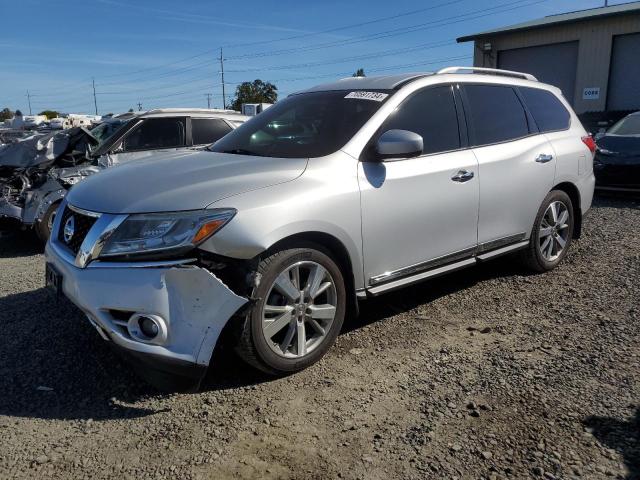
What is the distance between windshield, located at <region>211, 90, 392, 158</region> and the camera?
3.71 metres

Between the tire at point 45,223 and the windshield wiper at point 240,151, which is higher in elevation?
the windshield wiper at point 240,151

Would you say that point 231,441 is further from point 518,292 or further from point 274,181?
point 518,292

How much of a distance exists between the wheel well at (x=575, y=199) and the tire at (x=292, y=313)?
9.59ft

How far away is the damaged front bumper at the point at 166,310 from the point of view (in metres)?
2.81

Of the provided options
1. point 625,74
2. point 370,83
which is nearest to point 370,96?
point 370,83

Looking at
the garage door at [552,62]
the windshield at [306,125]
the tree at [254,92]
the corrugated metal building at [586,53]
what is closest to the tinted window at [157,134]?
the windshield at [306,125]

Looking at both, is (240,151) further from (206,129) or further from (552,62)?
(552,62)

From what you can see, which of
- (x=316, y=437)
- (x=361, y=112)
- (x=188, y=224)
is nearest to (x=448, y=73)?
(x=361, y=112)

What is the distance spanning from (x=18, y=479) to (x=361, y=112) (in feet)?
9.44

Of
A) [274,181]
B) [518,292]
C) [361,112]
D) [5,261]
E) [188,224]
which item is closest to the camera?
[188,224]

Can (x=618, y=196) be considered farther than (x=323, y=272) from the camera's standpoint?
Yes

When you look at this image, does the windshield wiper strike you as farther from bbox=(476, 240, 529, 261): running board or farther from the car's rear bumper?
the car's rear bumper

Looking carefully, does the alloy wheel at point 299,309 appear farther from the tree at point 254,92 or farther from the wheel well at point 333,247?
the tree at point 254,92

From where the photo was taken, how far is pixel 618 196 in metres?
9.39
